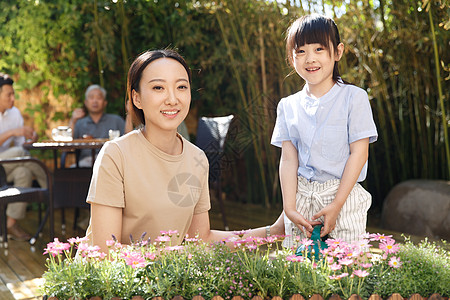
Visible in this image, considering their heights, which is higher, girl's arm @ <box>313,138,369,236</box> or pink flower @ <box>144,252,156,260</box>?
girl's arm @ <box>313,138,369,236</box>

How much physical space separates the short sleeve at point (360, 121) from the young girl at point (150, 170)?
57 cm

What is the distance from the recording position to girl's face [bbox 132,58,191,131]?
4.91 feet

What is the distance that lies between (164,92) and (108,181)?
290 mm

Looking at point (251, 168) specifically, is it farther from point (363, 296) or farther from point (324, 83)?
point (363, 296)

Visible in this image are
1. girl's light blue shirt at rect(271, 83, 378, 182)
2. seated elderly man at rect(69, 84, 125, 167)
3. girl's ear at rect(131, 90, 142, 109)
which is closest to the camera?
girl's ear at rect(131, 90, 142, 109)

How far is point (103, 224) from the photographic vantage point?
1425 mm

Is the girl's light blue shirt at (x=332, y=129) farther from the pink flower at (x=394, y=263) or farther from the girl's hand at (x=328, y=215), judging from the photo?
the pink flower at (x=394, y=263)

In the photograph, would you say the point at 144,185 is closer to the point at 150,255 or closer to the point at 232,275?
the point at 150,255

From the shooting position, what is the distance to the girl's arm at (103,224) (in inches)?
55.9

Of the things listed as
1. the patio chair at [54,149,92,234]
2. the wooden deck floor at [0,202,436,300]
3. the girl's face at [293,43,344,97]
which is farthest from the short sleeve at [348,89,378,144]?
the patio chair at [54,149,92,234]

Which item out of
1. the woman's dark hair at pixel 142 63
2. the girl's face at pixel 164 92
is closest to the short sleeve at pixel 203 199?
the girl's face at pixel 164 92

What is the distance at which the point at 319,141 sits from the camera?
1.81 meters

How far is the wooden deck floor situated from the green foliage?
0.30 m

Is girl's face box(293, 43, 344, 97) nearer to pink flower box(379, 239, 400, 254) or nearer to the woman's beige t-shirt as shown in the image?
the woman's beige t-shirt
